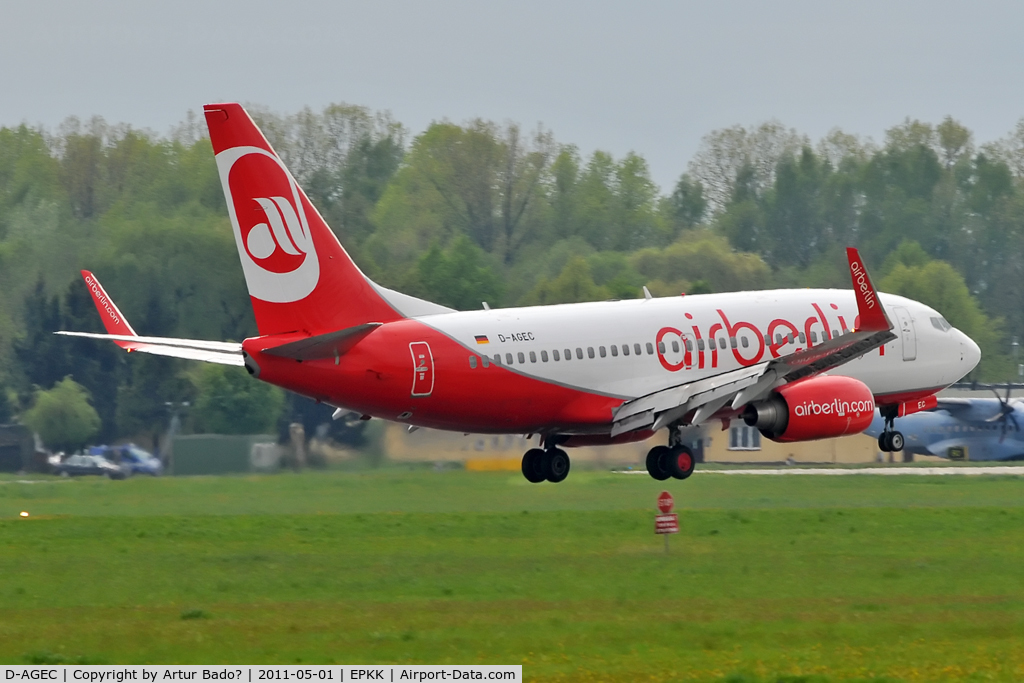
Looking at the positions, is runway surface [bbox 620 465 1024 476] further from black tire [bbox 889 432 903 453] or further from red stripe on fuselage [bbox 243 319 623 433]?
red stripe on fuselage [bbox 243 319 623 433]

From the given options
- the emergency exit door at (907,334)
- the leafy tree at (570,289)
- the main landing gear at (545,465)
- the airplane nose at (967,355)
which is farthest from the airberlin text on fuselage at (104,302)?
the leafy tree at (570,289)

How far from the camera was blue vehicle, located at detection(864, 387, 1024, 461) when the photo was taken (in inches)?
3063

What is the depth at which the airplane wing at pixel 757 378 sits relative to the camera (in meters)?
41.2

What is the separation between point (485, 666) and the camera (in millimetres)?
23078

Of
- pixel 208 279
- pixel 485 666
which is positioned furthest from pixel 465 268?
pixel 485 666

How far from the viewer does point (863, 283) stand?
1622 inches

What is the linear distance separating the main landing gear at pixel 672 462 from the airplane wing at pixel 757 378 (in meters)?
1.62

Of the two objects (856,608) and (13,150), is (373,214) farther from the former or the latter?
(856,608)

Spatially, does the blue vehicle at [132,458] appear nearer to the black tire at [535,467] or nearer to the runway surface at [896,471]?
the black tire at [535,467]

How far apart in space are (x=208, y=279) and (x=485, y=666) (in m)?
63.6

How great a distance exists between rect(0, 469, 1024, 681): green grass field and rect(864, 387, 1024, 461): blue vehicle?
27.6 metres

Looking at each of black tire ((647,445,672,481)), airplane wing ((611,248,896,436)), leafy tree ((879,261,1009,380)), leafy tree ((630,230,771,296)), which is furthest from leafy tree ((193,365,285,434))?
leafy tree ((879,261,1009,380))

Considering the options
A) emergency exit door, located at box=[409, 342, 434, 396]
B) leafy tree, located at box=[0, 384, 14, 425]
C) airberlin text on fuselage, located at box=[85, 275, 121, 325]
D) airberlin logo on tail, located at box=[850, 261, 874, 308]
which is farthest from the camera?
leafy tree, located at box=[0, 384, 14, 425]

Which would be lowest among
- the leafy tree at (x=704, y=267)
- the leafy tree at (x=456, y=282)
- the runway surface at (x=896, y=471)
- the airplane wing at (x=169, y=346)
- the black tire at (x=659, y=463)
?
the runway surface at (x=896, y=471)
